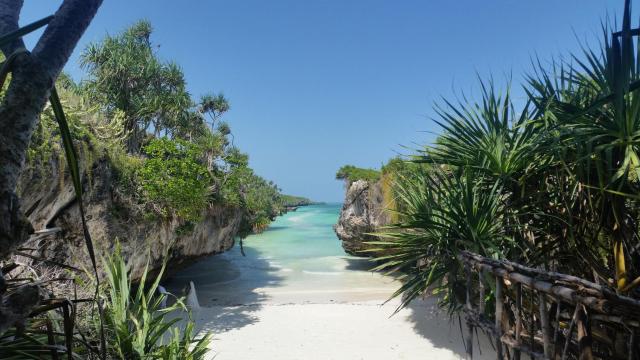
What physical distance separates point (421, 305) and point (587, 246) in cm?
578

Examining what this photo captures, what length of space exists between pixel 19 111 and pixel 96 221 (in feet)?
29.0

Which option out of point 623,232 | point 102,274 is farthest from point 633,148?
point 102,274

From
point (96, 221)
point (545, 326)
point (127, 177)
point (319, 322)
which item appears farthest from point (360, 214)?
point (545, 326)

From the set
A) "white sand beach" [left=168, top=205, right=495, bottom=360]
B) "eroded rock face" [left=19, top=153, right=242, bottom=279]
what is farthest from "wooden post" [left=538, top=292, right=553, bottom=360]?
"eroded rock face" [left=19, top=153, right=242, bottom=279]

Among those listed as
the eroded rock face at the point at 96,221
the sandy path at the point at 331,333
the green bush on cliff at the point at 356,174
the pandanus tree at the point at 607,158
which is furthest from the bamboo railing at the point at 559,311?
the green bush on cliff at the point at 356,174

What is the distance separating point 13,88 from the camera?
725mm

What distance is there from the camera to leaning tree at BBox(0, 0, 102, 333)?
672 mm

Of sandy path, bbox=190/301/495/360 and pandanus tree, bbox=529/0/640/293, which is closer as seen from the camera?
pandanus tree, bbox=529/0/640/293

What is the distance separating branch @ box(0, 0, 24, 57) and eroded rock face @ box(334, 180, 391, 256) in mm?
16920

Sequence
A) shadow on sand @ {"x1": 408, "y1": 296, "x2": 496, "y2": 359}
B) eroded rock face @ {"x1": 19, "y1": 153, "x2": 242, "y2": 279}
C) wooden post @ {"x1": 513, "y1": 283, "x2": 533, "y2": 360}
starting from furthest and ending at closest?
shadow on sand @ {"x1": 408, "y1": 296, "x2": 496, "y2": 359}, eroded rock face @ {"x1": 19, "y1": 153, "x2": 242, "y2": 279}, wooden post @ {"x1": 513, "y1": 283, "x2": 533, "y2": 360}

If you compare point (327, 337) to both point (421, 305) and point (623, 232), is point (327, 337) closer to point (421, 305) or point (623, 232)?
point (421, 305)

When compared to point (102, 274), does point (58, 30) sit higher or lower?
higher

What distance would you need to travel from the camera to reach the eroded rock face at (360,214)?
1812 centimetres

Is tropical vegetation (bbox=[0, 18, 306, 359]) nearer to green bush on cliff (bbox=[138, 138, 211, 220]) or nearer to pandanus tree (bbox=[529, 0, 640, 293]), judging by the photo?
green bush on cliff (bbox=[138, 138, 211, 220])
